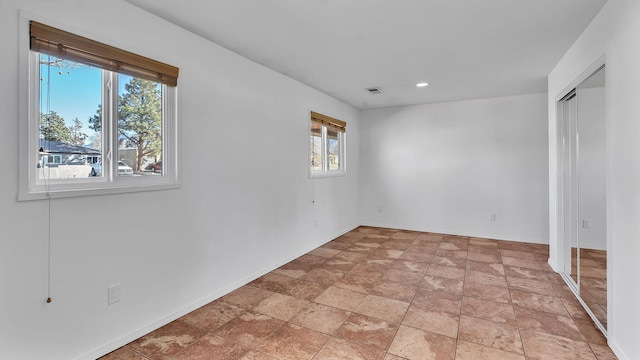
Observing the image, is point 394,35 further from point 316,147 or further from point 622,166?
point 316,147

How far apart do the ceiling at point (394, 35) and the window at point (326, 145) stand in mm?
789

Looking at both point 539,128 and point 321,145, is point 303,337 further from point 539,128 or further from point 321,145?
point 539,128

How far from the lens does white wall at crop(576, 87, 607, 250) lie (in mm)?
2229

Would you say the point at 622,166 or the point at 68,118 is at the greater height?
the point at 68,118

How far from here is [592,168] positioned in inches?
97.2

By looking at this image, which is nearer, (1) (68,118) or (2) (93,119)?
(1) (68,118)

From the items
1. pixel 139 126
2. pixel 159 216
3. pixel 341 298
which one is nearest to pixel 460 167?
pixel 341 298

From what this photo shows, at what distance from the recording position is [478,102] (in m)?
5.13

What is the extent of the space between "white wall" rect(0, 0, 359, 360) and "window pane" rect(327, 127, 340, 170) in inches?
42.6

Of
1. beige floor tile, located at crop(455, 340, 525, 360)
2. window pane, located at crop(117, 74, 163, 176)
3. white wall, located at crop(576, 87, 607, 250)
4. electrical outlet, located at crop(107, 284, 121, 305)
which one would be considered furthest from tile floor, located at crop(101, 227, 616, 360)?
window pane, located at crop(117, 74, 163, 176)

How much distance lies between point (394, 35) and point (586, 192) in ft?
7.12

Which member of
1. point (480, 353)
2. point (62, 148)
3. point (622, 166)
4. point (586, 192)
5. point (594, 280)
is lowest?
point (480, 353)

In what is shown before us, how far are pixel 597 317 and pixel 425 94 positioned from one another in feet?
11.6

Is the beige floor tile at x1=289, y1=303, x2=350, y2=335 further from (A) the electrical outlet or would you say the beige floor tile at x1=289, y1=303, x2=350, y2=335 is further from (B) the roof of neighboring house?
(B) the roof of neighboring house
